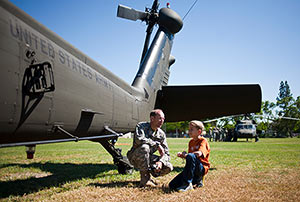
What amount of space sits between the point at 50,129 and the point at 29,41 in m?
0.98

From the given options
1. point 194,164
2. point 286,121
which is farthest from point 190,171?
point 286,121

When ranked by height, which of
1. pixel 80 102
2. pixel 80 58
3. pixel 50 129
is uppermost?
pixel 80 58

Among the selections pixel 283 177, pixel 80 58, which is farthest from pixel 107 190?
pixel 283 177

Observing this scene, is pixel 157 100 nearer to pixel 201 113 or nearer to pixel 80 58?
pixel 201 113

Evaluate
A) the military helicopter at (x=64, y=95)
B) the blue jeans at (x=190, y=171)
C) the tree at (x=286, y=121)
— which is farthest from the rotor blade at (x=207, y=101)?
the tree at (x=286, y=121)

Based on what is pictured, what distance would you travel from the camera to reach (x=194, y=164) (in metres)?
3.18

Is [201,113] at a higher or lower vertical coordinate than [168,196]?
higher

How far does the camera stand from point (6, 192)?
333cm

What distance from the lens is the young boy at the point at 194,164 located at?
3152 millimetres

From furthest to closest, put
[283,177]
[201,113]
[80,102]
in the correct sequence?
[201,113]
[283,177]
[80,102]

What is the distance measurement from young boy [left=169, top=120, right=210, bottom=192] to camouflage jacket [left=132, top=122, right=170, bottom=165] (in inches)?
13.5

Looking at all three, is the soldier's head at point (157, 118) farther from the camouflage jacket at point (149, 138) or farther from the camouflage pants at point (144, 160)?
the camouflage pants at point (144, 160)

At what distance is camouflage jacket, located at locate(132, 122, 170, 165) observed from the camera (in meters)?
3.40

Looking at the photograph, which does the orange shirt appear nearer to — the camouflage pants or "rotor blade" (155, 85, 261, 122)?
the camouflage pants
